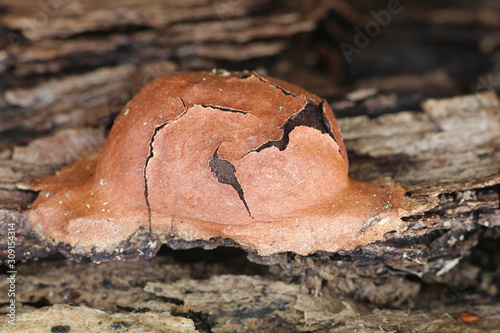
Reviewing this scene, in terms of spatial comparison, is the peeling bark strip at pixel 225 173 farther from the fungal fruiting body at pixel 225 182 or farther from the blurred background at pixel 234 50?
the blurred background at pixel 234 50

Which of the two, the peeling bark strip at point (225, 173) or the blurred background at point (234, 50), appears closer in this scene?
the peeling bark strip at point (225, 173)

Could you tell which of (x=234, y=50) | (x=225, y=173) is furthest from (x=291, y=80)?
(x=225, y=173)

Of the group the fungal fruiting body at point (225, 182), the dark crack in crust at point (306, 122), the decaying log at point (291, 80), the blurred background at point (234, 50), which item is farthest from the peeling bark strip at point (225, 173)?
the blurred background at point (234, 50)

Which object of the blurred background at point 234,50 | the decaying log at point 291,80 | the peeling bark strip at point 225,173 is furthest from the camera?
the blurred background at point 234,50

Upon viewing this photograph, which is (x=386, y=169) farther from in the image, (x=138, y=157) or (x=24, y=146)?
(x=24, y=146)

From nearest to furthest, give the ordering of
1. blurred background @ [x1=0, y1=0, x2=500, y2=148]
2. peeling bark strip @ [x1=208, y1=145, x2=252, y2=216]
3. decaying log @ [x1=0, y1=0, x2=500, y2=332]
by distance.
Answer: peeling bark strip @ [x1=208, y1=145, x2=252, y2=216] < decaying log @ [x1=0, y1=0, x2=500, y2=332] < blurred background @ [x1=0, y1=0, x2=500, y2=148]

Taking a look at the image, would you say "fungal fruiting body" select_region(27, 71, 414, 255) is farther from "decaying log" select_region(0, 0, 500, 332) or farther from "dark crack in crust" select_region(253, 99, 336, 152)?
"decaying log" select_region(0, 0, 500, 332)

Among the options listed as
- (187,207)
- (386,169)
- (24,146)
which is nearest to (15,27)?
(24,146)

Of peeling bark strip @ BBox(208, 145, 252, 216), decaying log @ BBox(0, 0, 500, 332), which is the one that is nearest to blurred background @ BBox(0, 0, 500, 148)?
decaying log @ BBox(0, 0, 500, 332)
